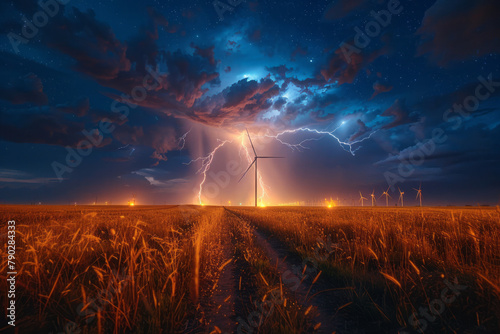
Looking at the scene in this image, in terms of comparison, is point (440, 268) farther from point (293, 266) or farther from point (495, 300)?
point (293, 266)

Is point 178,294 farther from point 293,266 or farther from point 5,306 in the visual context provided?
point 293,266

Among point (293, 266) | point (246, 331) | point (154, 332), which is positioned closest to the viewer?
point (154, 332)

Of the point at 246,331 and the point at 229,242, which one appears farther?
the point at 229,242

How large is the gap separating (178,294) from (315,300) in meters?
2.53

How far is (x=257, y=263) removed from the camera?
555 cm

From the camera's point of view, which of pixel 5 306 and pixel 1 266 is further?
pixel 1 266

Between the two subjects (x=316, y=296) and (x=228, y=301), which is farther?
(x=316, y=296)

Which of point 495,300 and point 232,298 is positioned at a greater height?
point 495,300

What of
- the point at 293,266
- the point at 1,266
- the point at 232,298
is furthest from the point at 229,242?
the point at 1,266

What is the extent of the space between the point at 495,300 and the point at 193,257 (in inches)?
223

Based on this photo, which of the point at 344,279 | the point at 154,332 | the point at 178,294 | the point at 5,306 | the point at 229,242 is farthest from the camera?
the point at 229,242

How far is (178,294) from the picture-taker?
3805mm

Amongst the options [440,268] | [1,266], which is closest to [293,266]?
[440,268]

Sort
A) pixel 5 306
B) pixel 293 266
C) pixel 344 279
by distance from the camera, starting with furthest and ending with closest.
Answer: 1. pixel 293 266
2. pixel 344 279
3. pixel 5 306
